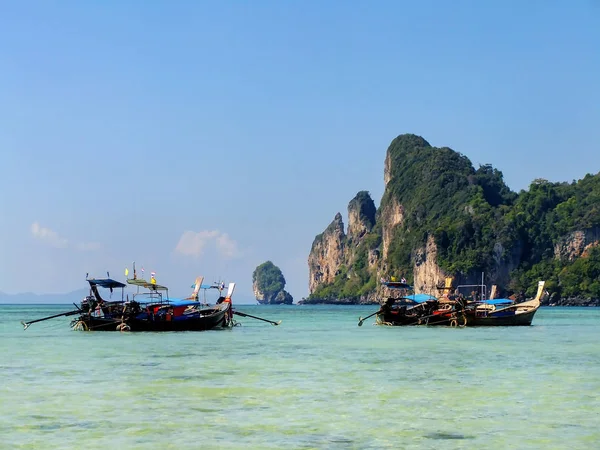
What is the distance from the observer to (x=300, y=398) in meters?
22.1

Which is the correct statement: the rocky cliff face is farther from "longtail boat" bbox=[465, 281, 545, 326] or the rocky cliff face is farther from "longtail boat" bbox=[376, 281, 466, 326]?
"longtail boat" bbox=[376, 281, 466, 326]

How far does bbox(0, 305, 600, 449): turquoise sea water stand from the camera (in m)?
16.8

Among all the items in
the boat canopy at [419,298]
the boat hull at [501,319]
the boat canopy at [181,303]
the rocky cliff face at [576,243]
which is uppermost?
the rocky cliff face at [576,243]

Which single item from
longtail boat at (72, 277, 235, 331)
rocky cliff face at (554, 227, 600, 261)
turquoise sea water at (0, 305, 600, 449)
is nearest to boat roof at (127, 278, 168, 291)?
longtail boat at (72, 277, 235, 331)

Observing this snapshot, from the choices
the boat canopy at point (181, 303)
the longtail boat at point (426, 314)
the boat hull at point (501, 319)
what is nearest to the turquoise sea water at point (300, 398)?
the boat canopy at point (181, 303)

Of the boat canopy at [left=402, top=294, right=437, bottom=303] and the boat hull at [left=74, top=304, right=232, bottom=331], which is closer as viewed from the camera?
the boat hull at [left=74, top=304, right=232, bottom=331]

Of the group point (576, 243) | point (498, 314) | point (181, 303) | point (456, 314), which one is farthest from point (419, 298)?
point (576, 243)

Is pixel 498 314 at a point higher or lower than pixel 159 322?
higher

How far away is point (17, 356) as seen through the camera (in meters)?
36.5

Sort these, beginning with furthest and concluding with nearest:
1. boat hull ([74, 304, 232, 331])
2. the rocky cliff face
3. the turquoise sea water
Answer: the rocky cliff face
boat hull ([74, 304, 232, 331])
the turquoise sea water

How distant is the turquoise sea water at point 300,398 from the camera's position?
16781 mm

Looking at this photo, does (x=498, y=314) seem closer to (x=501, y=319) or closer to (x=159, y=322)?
(x=501, y=319)

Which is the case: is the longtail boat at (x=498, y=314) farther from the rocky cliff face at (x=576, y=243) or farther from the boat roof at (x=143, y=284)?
the rocky cliff face at (x=576, y=243)

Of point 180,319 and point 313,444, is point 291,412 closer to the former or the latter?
point 313,444
